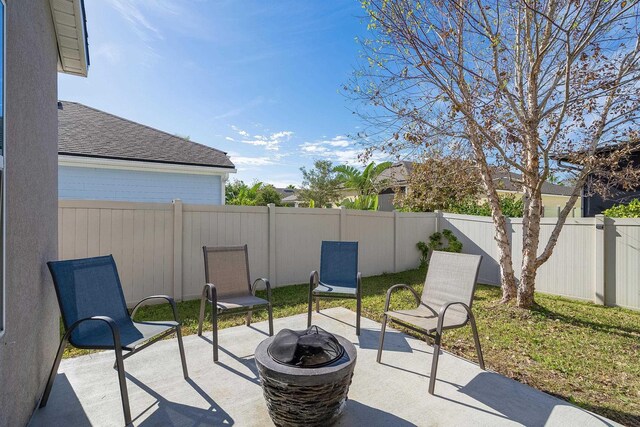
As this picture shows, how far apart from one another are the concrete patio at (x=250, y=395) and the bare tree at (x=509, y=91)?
128 inches

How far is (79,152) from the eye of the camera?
780 cm

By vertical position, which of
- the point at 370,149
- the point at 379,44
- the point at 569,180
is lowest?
the point at 569,180

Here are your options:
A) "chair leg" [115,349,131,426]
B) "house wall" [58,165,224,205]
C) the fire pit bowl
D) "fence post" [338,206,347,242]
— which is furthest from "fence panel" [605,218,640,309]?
"house wall" [58,165,224,205]

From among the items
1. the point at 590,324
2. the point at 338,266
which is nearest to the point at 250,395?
the point at 338,266

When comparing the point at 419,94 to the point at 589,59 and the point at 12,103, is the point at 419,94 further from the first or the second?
the point at 12,103

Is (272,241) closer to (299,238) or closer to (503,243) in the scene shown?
(299,238)

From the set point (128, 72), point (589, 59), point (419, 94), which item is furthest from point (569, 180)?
point (128, 72)

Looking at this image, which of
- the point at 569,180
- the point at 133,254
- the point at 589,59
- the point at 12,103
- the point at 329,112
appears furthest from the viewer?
the point at 329,112

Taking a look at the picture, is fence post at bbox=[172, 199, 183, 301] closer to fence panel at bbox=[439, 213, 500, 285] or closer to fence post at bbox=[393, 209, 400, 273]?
fence post at bbox=[393, 209, 400, 273]

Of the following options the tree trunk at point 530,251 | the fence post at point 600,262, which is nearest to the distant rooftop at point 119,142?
the tree trunk at point 530,251

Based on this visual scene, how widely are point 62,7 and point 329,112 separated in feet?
29.8

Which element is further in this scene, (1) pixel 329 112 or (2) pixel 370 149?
(1) pixel 329 112

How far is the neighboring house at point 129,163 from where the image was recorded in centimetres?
791

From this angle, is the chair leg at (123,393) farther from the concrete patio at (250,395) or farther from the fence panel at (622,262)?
the fence panel at (622,262)
